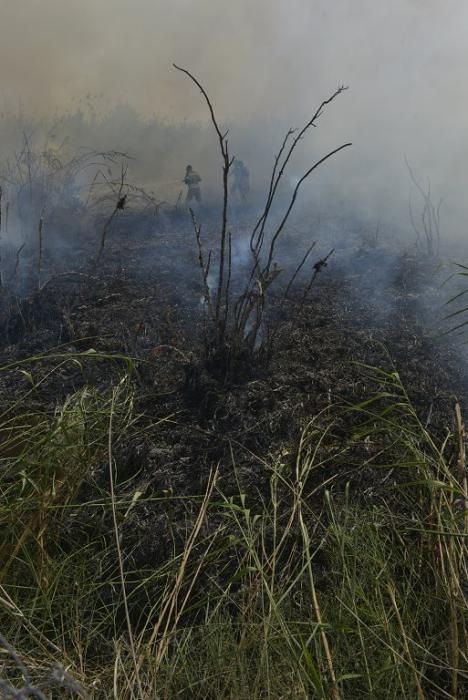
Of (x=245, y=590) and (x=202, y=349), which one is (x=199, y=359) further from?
(x=245, y=590)

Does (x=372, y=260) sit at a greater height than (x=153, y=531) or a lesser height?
greater

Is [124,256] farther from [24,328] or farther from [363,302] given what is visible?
[363,302]

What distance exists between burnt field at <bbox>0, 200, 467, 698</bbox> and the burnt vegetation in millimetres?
13

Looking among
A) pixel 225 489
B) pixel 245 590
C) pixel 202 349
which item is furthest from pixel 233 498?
pixel 202 349

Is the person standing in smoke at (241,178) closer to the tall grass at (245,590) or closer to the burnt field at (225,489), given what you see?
the burnt field at (225,489)

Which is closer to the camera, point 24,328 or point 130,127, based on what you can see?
point 24,328

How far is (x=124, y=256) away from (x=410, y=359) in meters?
3.35

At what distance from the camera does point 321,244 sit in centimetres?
667

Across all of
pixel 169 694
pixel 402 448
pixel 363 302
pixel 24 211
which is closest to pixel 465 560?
pixel 402 448

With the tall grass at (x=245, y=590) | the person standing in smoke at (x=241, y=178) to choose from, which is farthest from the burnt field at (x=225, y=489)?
the person standing in smoke at (x=241, y=178)

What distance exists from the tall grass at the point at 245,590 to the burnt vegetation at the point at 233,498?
1 centimetres

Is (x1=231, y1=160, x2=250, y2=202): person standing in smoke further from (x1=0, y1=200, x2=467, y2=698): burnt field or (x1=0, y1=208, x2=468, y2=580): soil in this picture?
(x1=0, y1=200, x2=467, y2=698): burnt field

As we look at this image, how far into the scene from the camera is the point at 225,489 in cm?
267

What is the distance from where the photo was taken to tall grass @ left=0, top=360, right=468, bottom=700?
5.88 feet
